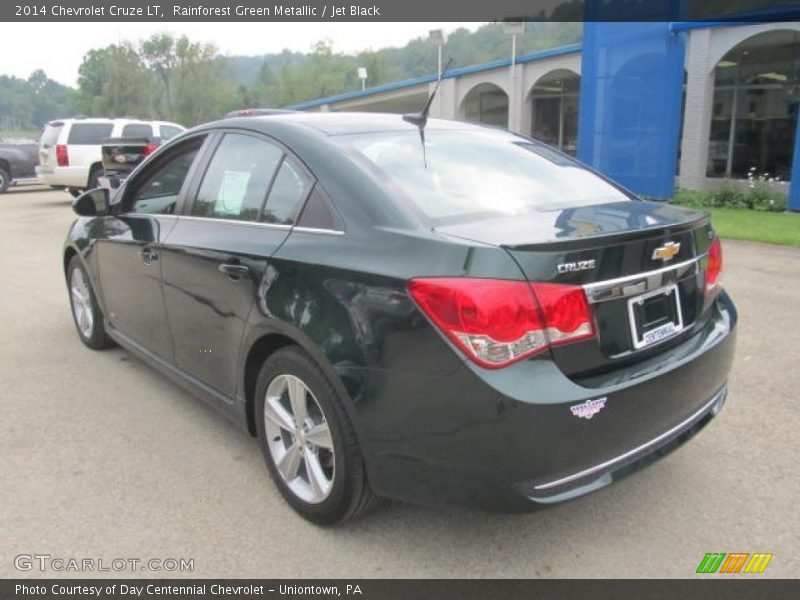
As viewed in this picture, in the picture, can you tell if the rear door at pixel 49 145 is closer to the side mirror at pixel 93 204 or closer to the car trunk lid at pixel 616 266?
the side mirror at pixel 93 204

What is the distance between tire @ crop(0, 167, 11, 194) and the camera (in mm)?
20394

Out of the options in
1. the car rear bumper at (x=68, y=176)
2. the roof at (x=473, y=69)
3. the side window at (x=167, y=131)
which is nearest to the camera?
the car rear bumper at (x=68, y=176)

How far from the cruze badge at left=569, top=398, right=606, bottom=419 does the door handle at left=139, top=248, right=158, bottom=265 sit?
8.32 feet

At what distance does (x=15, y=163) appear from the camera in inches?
818

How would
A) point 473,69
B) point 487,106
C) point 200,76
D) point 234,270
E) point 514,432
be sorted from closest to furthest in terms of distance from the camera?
1. point 514,432
2. point 234,270
3. point 473,69
4. point 487,106
5. point 200,76

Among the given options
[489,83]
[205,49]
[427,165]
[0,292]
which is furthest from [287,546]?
[205,49]

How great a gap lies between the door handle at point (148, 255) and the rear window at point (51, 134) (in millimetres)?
14273

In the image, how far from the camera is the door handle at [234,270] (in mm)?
3004

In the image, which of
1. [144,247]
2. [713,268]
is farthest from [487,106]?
[713,268]

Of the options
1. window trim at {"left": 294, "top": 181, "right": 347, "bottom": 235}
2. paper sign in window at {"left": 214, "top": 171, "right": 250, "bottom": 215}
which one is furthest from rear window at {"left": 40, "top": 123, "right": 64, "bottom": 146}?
window trim at {"left": 294, "top": 181, "right": 347, "bottom": 235}

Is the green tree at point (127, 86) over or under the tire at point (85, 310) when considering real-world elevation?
over

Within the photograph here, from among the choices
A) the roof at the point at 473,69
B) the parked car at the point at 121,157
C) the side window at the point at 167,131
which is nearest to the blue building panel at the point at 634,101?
the roof at the point at 473,69

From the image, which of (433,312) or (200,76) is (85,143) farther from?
(200,76)

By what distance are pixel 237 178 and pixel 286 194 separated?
48cm
